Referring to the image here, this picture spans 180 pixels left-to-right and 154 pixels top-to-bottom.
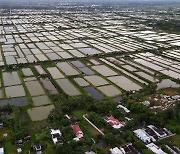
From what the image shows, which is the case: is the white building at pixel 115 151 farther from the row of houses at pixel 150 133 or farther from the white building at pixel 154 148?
the row of houses at pixel 150 133

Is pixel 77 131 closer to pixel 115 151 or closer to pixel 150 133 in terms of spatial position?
pixel 115 151

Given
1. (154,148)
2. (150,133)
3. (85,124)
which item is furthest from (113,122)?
(154,148)

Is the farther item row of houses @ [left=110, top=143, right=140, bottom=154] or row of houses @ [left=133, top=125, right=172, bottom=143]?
row of houses @ [left=133, top=125, right=172, bottom=143]

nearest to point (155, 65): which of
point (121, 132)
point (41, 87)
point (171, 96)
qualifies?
point (171, 96)

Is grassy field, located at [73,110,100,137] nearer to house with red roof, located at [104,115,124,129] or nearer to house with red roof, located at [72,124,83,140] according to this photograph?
house with red roof, located at [72,124,83,140]

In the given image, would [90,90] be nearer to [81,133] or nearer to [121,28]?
[81,133]

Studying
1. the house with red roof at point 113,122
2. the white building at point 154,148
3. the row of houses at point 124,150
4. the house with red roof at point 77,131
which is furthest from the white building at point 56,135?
the white building at point 154,148

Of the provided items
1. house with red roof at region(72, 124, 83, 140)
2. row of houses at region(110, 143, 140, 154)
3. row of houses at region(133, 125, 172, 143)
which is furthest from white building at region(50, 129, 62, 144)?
row of houses at region(133, 125, 172, 143)

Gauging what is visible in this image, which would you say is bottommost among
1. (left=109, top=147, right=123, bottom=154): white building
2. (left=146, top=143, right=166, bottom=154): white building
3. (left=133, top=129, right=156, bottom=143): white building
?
(left=109, top=147, right=123, bottom=154): white building
